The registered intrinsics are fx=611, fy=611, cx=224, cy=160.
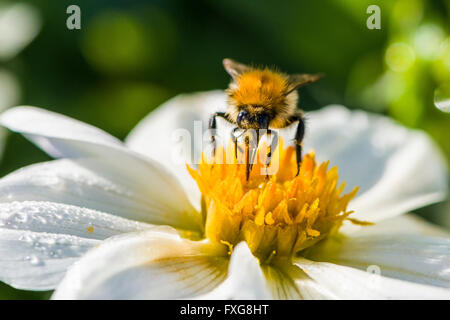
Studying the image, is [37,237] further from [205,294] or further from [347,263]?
[347,263]

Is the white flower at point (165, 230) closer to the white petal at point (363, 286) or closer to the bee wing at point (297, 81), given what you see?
the white petal at point (363, 286)

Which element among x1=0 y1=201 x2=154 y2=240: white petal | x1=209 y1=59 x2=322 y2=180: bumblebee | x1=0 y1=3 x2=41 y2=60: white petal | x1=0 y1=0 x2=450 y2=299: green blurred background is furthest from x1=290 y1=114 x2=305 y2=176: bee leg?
x1=0 y1=3 x2=41 y2=60: white petal

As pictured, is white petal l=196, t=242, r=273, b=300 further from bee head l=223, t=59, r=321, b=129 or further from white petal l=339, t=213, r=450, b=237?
white petal l=339, t=213, r=450, b=237

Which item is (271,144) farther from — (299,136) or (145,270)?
(145,270)

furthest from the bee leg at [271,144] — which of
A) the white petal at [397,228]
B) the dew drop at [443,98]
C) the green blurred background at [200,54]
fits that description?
the green blurred background at [200,54]

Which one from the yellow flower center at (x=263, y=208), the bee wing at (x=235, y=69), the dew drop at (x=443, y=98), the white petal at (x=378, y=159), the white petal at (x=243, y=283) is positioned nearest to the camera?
the white petal at (x=243, y=283)

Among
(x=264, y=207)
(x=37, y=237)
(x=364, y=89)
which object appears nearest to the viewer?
(x=37, y=237)
